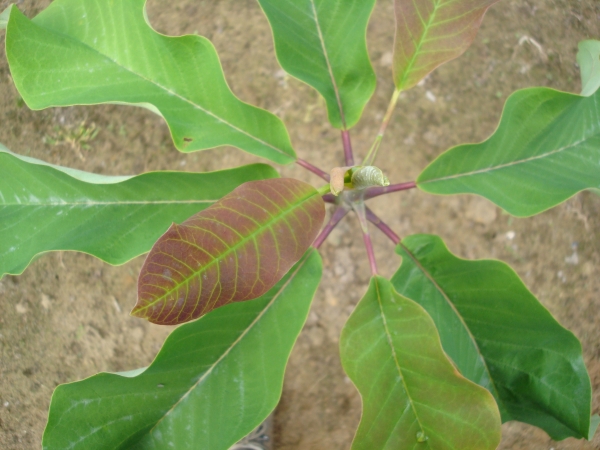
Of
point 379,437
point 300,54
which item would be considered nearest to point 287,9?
point 300,54

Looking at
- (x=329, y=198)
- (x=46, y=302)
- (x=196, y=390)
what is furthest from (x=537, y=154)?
(x=46, y=302)

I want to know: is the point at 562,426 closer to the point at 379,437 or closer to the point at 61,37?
the point at 379,437

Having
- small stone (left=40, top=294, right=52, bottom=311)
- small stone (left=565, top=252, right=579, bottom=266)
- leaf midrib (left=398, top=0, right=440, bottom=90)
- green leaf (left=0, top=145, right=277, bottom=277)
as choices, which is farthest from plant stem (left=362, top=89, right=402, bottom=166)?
small stone (left=40, top=294, right=52, bottom=311)

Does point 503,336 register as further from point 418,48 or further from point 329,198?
point 418,48

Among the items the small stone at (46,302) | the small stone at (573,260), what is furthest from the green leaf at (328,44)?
the small stone at (46,302)

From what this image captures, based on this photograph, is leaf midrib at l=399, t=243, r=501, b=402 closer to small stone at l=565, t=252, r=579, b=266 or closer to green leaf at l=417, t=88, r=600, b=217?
green leaf at l=417, t=88, r=600, b=217

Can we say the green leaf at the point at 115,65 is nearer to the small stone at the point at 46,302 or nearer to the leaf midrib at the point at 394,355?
the leaf midrib at the point at 394,355
